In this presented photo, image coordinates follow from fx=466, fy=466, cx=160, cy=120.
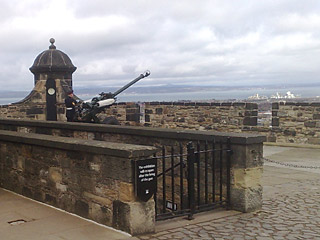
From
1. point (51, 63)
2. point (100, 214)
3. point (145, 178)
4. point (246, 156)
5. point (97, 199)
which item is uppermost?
point (51, 63)

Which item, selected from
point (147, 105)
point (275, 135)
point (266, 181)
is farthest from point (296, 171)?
point (147, 105)

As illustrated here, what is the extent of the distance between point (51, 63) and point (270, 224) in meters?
13.1

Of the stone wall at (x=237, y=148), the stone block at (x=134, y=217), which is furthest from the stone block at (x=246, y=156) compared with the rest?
the stone block at (x=134, y=217)

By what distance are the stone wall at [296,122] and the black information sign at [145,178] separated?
31.5ft

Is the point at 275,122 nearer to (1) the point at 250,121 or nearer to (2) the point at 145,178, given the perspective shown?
(1) the point at 250,121

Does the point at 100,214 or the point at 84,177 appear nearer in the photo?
the point at 100,214

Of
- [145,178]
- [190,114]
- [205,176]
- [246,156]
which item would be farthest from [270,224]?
[190,114]

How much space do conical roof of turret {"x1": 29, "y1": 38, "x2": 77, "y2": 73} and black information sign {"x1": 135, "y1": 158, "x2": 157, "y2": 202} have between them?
41.6ft

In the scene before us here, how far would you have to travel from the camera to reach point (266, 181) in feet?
27.5

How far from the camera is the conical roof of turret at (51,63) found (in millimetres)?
17016

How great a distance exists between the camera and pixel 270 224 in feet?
18.1

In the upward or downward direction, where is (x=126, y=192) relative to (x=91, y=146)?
downward

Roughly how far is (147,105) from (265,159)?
24.4ft

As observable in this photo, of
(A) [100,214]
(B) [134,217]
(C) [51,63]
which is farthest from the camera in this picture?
(C) [51,63]
